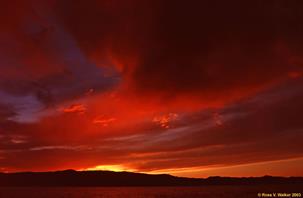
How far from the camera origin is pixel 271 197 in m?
139

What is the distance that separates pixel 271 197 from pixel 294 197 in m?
7.91

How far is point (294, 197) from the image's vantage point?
135500mm
